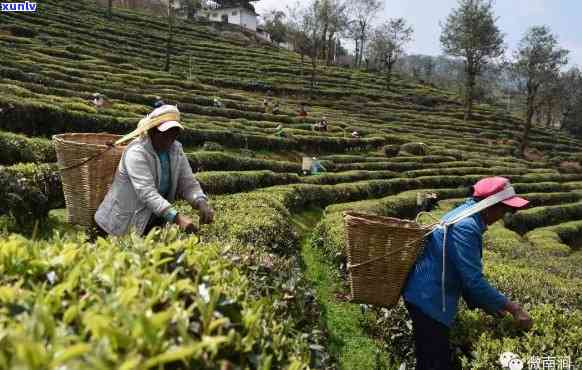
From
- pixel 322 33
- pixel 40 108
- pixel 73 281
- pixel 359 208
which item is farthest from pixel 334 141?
pixel 322 33

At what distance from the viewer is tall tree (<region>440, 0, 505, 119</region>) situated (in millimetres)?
52000

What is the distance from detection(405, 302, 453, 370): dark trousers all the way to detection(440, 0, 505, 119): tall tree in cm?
5238

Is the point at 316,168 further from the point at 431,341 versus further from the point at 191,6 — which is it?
the point at 191,6

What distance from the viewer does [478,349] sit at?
3693mm

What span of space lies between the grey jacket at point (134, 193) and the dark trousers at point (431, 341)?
2.10 m

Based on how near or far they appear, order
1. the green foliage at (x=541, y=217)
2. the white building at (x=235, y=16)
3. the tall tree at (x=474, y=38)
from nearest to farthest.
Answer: the green foliage at (x=541, y=217) → the tall tree at (x=474, y=38) → the white building at (x=235, y=16)

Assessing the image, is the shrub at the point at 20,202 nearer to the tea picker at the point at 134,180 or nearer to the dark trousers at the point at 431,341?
the tea picker at the point at 134,180

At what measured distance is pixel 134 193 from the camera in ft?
12.1

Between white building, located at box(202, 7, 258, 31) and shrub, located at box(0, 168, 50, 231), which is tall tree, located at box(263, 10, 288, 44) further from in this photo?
shrub, located at box(0, 168, 50, 231)

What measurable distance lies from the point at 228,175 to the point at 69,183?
28.5 ft

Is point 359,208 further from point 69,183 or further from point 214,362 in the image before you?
point 214,362

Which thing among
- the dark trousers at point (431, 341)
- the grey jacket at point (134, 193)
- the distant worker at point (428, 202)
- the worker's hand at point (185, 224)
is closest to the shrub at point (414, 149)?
the distant worker at point (428, 202)

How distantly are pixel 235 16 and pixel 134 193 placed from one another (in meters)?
77.0

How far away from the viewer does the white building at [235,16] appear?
75062 millimetres
